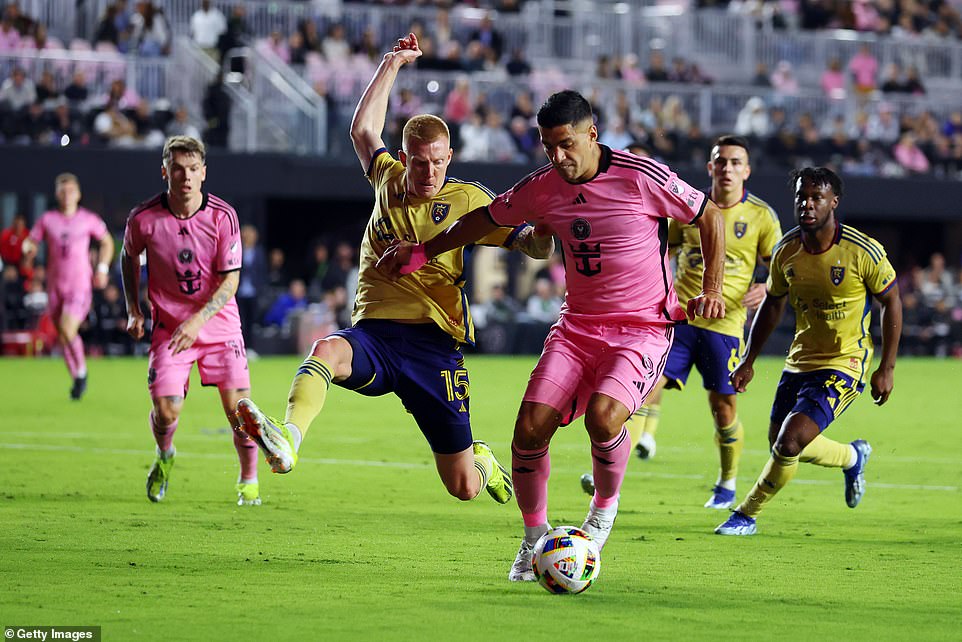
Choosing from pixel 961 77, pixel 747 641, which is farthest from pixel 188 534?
pixel 961 77

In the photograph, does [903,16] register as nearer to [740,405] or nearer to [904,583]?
[740,405]

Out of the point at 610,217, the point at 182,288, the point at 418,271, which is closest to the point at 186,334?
the point at 182,288

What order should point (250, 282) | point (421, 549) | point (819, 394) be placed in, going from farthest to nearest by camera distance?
point (250, 282) → point (819, 394) → point (421, 549)

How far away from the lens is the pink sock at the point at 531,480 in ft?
23.4

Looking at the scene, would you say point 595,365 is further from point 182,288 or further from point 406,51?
point 182,288

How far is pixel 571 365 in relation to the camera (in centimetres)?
721

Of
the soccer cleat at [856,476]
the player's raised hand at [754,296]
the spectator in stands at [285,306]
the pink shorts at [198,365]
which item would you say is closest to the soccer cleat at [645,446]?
the player's raised hand at [754,296]

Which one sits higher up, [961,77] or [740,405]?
[961,77]

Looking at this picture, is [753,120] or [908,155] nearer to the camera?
[753,120]

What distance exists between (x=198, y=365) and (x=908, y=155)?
2273 centimetres

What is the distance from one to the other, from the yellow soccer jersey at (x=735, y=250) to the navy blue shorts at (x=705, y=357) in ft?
0.23

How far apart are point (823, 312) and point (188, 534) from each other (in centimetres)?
368

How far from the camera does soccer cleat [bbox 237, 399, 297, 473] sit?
6629 mm

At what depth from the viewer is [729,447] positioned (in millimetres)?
10016
